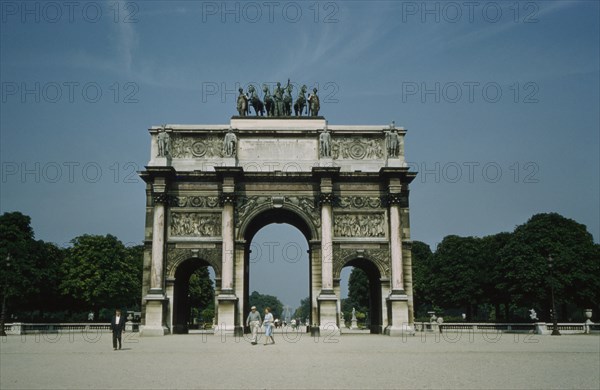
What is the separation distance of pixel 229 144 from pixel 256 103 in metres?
3.72

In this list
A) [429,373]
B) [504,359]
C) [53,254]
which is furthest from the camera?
[53,254]

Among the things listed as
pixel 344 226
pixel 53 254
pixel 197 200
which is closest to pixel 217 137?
pixel 197 200

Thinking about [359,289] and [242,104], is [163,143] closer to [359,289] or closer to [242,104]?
[242,104]

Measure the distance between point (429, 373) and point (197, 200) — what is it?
25.3 m

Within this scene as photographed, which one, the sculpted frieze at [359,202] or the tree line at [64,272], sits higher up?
the sculpted frieze at [359,202]

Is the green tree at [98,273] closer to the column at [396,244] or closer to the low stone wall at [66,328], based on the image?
the low stone wall at [66,328]

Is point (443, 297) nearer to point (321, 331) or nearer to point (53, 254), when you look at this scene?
point (321, 331)

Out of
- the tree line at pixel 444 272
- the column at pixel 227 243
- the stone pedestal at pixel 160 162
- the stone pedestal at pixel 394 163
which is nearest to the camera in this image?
the column at pixel 227 243

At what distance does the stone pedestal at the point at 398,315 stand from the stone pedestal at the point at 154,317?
41.3 ft

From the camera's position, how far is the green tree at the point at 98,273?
55625 mm

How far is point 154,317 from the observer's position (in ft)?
112

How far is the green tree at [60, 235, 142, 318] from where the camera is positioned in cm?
5562

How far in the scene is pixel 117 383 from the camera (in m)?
11.6

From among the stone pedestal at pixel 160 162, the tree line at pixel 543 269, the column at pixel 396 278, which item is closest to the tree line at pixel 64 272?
the stone pedestal at pixel 160 162
